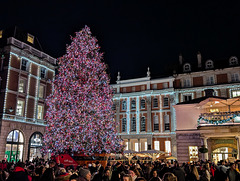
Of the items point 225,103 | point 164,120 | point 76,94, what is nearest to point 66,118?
point 76,94

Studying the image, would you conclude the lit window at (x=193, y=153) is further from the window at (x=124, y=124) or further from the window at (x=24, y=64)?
the window at (x=124, y=124)

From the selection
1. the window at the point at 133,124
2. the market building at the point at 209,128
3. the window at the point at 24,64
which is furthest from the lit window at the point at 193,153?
the window at the point at 133,124

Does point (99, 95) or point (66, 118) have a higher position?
point (99, 95)

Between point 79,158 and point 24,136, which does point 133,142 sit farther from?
point 79,158

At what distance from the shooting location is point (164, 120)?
4416cm

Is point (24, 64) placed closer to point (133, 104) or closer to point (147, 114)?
point (133, 104)

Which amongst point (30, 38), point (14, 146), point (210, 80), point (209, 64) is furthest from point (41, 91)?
point (209, 64)

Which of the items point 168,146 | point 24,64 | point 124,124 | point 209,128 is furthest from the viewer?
point 124,124

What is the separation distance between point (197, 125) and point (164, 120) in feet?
74.5

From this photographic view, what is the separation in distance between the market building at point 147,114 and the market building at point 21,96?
1779 cm

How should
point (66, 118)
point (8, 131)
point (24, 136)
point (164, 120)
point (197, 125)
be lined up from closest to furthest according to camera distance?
1. point (66, 118)
2. point (197, 125)
3. point (8, 131)
4. point (24, 136)
5. point (164, 120)

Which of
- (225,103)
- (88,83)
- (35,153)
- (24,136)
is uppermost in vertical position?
(88,83)

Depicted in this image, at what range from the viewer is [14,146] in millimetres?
28016

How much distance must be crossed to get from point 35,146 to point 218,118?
22896 mm
